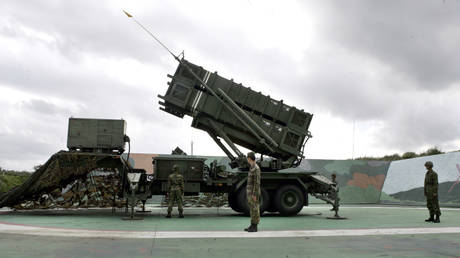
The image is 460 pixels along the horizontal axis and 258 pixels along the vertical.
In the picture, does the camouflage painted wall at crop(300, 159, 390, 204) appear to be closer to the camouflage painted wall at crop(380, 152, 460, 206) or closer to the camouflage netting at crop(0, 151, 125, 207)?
the camouflage painted wall at crop(380, 152, 460, 206)

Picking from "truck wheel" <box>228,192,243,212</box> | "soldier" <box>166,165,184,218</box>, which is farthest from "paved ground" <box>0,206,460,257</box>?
"truck wheel" <box>228,192,243,212</box>

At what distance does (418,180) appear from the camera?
67.9 feet

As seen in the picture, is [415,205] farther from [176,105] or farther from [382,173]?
[176,105]

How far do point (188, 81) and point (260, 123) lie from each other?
252cm

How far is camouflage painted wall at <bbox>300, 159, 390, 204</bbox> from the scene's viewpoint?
869 inches

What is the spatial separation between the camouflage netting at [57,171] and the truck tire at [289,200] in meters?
4.86

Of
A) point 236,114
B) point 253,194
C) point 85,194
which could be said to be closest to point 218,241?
point 253,194

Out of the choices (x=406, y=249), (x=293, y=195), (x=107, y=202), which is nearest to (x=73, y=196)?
(x=107, y=202)

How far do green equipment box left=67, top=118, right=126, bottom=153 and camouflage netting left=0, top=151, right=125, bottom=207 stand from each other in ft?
0.84

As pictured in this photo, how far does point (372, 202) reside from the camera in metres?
22.2

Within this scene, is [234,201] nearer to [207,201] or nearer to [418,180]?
[207,201]

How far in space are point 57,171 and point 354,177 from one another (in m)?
16.3

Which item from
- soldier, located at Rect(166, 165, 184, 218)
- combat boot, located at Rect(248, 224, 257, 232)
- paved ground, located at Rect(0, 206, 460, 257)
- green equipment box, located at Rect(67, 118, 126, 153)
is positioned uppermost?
green equipment box, located at Rect(67, 118, 126, 153)

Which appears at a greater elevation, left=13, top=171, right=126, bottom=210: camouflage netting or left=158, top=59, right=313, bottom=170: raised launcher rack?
left=158, top=59, right=313, bottom=170: raised launcher rack
